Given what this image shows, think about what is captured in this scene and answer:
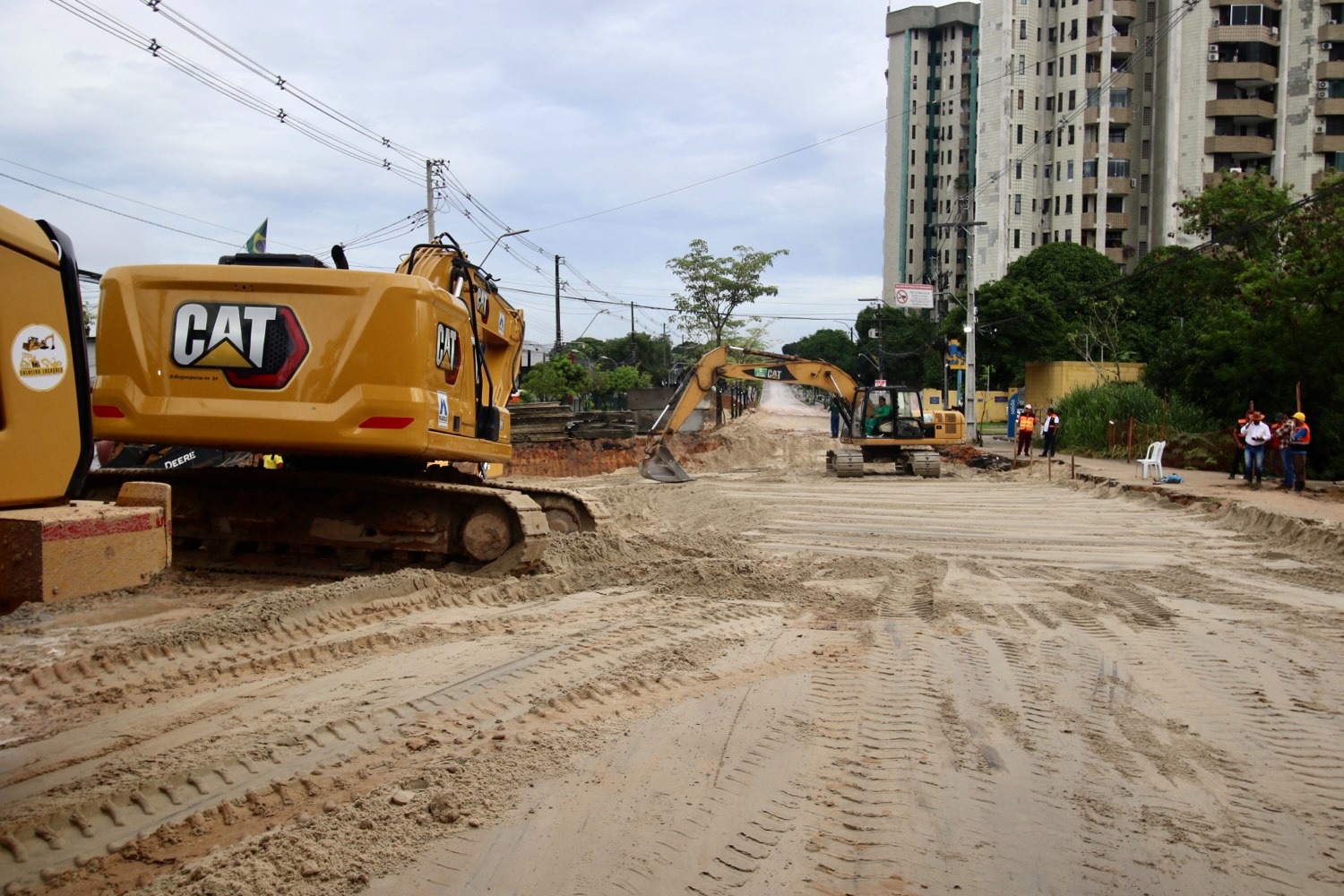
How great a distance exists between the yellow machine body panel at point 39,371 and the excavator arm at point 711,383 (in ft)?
54.3

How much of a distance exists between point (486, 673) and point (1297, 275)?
2209 cm

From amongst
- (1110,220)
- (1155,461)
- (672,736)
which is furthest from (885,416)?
(1110,220)

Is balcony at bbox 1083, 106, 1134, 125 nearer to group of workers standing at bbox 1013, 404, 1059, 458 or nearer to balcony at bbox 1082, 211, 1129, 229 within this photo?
balcony at bbox 1082, 211, 1129, 229

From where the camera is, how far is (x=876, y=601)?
7.82 metres

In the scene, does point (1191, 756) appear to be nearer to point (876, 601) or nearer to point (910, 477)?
point (876, 601)

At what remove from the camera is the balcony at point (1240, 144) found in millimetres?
65750

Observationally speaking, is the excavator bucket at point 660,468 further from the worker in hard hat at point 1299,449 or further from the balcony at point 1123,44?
the balcony at point 1123,44

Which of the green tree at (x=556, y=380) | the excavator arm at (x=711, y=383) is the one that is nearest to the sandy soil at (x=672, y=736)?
the excavator arm at (x=711, y=383)

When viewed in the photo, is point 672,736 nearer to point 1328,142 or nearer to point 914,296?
point 914,296

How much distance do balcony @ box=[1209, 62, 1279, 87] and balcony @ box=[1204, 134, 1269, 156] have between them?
3750mm

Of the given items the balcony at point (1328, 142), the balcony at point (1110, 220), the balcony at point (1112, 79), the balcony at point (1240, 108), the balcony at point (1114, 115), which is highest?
the balcony at point (1112, 79)

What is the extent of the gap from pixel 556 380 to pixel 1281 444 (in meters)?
31.8

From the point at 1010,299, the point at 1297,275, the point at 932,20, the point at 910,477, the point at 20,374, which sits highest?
the point at 932,20

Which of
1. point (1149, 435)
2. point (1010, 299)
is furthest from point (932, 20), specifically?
point (1149, 435)
